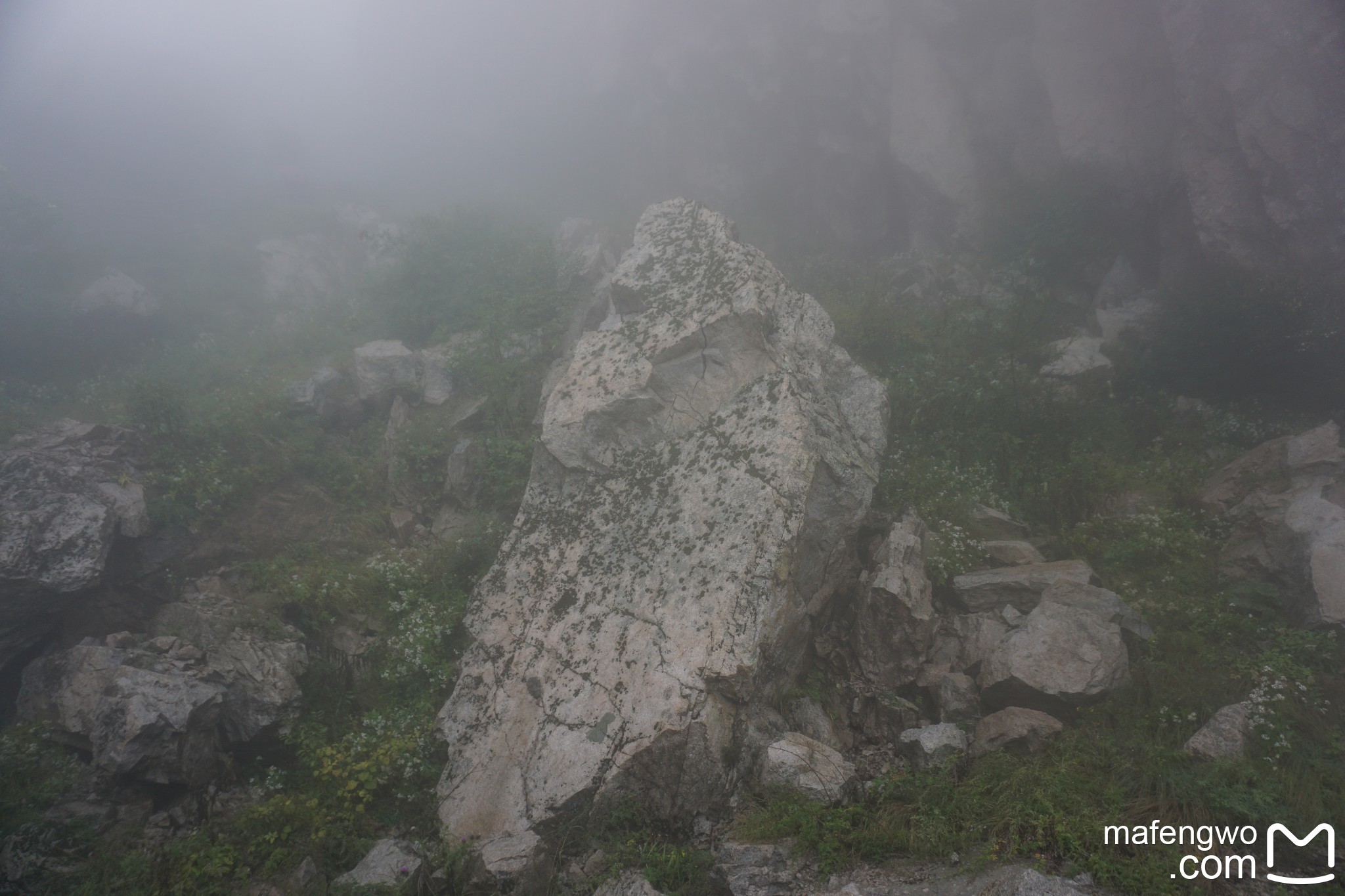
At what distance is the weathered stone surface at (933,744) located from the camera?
4.66 meters

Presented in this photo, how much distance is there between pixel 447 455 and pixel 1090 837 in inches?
295

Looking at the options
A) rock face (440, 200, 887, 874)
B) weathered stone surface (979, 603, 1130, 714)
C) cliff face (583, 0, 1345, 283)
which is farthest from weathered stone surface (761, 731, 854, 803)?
cliff face (583, 0, 1345, 283)

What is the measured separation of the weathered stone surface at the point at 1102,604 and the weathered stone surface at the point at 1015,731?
43.0 inches

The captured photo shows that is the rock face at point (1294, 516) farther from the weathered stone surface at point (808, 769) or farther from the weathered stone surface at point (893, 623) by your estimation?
the weathered stone surface at point (808, 769)

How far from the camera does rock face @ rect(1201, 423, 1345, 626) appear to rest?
538cm

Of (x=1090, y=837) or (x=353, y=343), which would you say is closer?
(x=1090, y=837)

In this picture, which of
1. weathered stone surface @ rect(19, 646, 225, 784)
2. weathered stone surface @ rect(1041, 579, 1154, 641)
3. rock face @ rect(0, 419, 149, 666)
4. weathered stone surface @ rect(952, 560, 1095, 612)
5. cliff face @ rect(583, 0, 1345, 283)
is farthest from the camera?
cliff face @ rect(583, 0, 1345, 283)

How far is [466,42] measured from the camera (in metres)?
20.3

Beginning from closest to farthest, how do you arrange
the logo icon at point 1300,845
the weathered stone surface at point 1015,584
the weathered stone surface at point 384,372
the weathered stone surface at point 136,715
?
the logo icon at point 1300,845, the weathered stone surface at point 136,715, the weathered stone surface at point 1015,584, the weathered stone surface at point 384,372

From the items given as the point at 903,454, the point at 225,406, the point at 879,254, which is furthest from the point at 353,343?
the point at 879,254

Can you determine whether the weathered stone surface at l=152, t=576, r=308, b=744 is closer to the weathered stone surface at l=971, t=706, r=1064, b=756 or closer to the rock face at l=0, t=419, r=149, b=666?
the rock face at l=0, t=419, r=149, b=666

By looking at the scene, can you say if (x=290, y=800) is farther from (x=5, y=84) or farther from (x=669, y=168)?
(x=5, y=84)

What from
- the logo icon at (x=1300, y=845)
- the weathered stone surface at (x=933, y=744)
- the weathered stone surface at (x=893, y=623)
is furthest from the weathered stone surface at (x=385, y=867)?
the logo icon at (x=1300, y=845)

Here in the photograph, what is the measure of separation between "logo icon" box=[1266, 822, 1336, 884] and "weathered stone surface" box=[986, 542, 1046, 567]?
2.78 m
